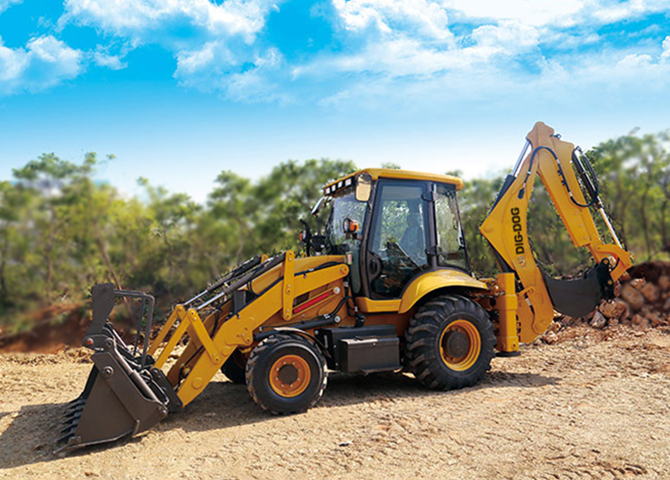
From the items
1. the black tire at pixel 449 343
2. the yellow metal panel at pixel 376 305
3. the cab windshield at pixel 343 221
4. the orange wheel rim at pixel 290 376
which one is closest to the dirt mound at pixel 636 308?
the black tire at pixel 449 343

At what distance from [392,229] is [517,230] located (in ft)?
6.46

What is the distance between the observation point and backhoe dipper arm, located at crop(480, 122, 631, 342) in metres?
7.37

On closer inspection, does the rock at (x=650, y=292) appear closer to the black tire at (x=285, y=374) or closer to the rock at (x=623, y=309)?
the rock at (x=623, y=309)

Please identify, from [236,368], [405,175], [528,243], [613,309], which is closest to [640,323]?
[613,309]

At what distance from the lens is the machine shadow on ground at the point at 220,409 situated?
193 inches

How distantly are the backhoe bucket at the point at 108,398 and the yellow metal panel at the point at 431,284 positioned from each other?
2.94 m

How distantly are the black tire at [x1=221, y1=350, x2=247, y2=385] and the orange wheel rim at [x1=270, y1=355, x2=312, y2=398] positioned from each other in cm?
152

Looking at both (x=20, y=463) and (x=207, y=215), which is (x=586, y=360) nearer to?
(x=20, y=463)

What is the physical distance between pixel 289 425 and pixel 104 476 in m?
1.72

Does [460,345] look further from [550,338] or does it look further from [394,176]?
[550,338]

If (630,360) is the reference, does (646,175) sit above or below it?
above

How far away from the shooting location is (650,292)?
36.3ft

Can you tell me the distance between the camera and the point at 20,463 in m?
4.54

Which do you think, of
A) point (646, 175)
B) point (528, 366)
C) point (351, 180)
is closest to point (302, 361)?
point (351, 180)
